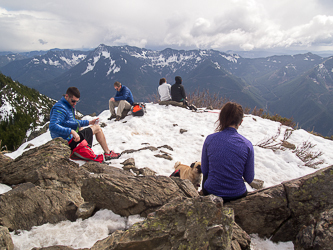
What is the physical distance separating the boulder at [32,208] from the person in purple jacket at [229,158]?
8.64 feet

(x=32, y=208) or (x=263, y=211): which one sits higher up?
(x=32, y=208)

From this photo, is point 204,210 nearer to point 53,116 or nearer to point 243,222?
point 243,222

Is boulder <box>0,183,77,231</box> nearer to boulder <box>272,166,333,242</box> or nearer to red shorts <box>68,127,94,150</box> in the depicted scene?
red shorts <box>68,127,94,150</box>

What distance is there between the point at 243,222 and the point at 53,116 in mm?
5759

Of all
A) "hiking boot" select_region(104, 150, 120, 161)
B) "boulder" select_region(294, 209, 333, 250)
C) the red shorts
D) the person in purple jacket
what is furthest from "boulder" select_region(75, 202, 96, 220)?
"hiking boot" select_region(104, 150, 120, 161)

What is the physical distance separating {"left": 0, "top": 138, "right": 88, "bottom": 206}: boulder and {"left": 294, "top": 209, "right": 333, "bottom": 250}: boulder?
3773 millimetres

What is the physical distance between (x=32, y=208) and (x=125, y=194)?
154 centimetres

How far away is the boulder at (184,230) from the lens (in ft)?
6.28

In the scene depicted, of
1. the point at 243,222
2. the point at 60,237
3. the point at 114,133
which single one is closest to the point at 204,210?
the point at 243,222

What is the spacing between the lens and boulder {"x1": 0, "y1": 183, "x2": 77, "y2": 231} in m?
2.65

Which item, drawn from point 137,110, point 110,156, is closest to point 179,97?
point 137,110

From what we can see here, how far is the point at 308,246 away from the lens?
2.17 metres

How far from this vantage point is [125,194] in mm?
3098

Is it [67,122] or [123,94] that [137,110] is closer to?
[123,94]
